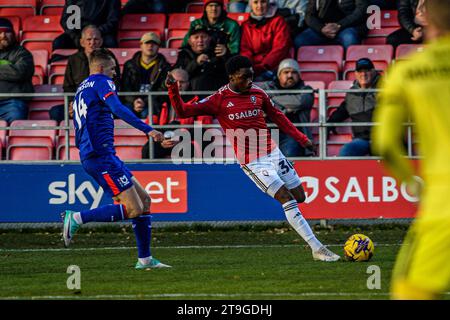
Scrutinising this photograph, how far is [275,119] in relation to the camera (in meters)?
13.4

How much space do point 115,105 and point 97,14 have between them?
7.24 meters

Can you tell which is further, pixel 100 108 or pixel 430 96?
pixel 100 108

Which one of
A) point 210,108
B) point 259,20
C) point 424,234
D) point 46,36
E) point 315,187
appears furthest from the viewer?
point 46,36

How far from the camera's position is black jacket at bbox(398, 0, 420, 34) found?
58.1 ft

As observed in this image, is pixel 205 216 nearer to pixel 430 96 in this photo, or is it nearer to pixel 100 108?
pixel 100 108

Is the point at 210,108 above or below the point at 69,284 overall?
above

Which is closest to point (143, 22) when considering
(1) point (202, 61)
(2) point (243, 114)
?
(1) point (202, 61)

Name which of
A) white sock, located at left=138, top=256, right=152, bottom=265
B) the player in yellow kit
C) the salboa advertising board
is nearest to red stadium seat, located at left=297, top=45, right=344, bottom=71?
the salboa advertising board

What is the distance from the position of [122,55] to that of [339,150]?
13.4ft

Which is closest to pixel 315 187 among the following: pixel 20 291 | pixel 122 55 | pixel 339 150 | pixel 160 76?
pixel 339 150

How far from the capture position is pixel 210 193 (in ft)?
54.0

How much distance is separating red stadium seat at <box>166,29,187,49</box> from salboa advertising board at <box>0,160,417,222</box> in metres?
3.13

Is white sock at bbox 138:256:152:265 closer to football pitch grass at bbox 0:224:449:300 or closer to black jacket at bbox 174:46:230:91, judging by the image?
football pitch grass at bbox 0:224:449:300

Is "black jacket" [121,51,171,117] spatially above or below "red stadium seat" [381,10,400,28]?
below
